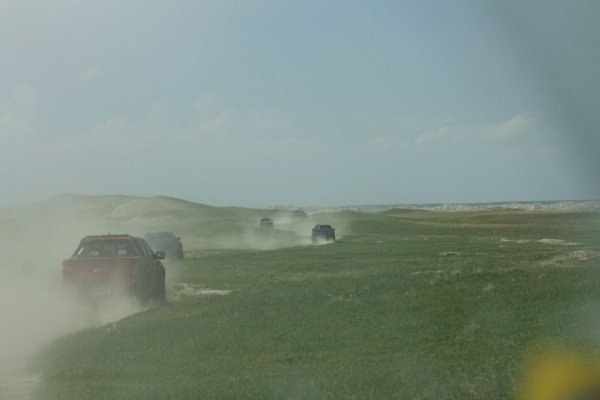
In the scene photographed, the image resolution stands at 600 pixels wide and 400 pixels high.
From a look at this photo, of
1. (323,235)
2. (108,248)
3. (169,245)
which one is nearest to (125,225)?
(323,235)

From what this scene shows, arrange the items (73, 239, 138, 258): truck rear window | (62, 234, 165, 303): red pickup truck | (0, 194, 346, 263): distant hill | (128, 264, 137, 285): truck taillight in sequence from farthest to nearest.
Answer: (0, 194, 346, 263): distant hill, (73, 239, 138, 258): truck rear window, (128, 264, 137, 285): truck taillight, (62, 234, 165, 303): red pickup truck

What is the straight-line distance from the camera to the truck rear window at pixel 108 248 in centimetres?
2197

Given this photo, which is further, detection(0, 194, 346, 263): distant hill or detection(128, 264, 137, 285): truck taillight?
detection(0, 194, 346, 263): distant hill

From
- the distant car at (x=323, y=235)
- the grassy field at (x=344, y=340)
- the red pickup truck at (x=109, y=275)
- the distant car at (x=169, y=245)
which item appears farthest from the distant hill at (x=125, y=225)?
the grassy field at (x=344, y=340)

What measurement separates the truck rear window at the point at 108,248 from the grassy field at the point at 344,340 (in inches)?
67.6

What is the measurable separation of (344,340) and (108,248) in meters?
9.27

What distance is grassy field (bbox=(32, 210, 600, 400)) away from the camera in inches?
442

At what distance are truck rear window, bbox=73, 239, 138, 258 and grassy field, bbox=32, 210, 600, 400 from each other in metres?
1.72

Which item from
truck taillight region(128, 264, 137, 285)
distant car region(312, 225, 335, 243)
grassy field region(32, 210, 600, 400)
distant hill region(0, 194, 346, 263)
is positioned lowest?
grassy field region(32, 210, 600, 400)

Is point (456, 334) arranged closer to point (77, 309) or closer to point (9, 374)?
point (9, 374)

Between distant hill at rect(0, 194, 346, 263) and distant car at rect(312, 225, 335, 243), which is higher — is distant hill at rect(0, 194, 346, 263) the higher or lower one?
the higher one

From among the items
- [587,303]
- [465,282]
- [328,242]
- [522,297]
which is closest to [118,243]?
[465,282]

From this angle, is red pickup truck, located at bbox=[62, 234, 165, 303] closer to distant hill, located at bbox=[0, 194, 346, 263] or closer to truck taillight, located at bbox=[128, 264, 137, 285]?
truck taillight, located at bbox=[128, 264, 137, 285]

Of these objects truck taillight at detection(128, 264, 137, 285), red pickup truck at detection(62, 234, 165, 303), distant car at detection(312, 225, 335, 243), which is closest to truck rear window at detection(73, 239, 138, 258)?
red pickup truck at detection(62, 234, 165, 303)
